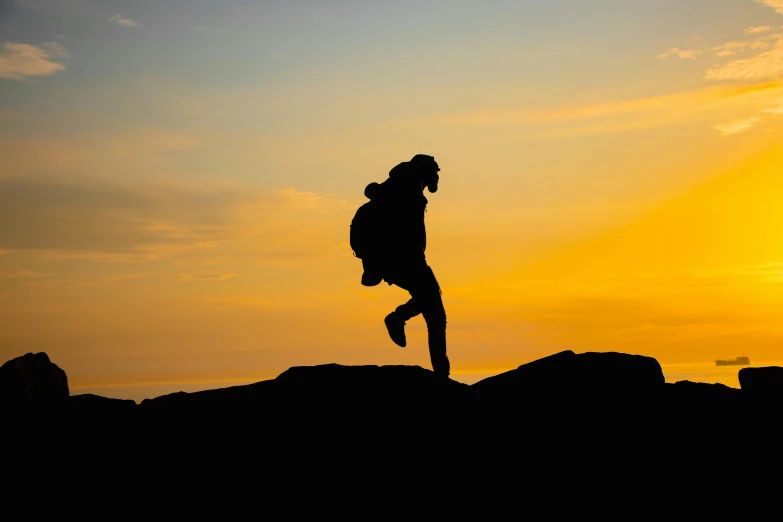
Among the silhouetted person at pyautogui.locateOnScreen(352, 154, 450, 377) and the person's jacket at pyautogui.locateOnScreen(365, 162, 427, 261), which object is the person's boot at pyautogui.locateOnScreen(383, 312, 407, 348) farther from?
the person's jacket at pyautogui.locateOnScreen(365, 162, 427, 261)

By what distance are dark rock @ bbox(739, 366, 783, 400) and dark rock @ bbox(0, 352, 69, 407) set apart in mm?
10224

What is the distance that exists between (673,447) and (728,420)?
1.04m

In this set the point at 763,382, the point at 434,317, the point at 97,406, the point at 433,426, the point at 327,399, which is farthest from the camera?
the point at 434,317

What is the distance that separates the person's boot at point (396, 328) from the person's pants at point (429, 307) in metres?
0.08

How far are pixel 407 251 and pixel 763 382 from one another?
5.64 meters

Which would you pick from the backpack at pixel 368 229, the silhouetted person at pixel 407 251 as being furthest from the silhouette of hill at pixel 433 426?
the backpack at pixel 368 229

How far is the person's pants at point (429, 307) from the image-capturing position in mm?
13586

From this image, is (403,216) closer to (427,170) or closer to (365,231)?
(365,231)

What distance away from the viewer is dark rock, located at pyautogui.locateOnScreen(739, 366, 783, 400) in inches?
470

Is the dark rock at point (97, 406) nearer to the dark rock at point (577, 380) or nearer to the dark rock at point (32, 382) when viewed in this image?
the dark rock at point (32, 382)

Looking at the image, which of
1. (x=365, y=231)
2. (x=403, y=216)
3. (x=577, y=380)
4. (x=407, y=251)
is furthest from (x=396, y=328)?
(x=577, y=380)

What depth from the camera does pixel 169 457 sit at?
11727 mm

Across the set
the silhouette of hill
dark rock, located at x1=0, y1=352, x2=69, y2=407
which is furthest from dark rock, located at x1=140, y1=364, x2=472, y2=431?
dark rock, located at x1=0, y1=352, x2=69, y2=407

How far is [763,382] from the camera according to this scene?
12117mm
